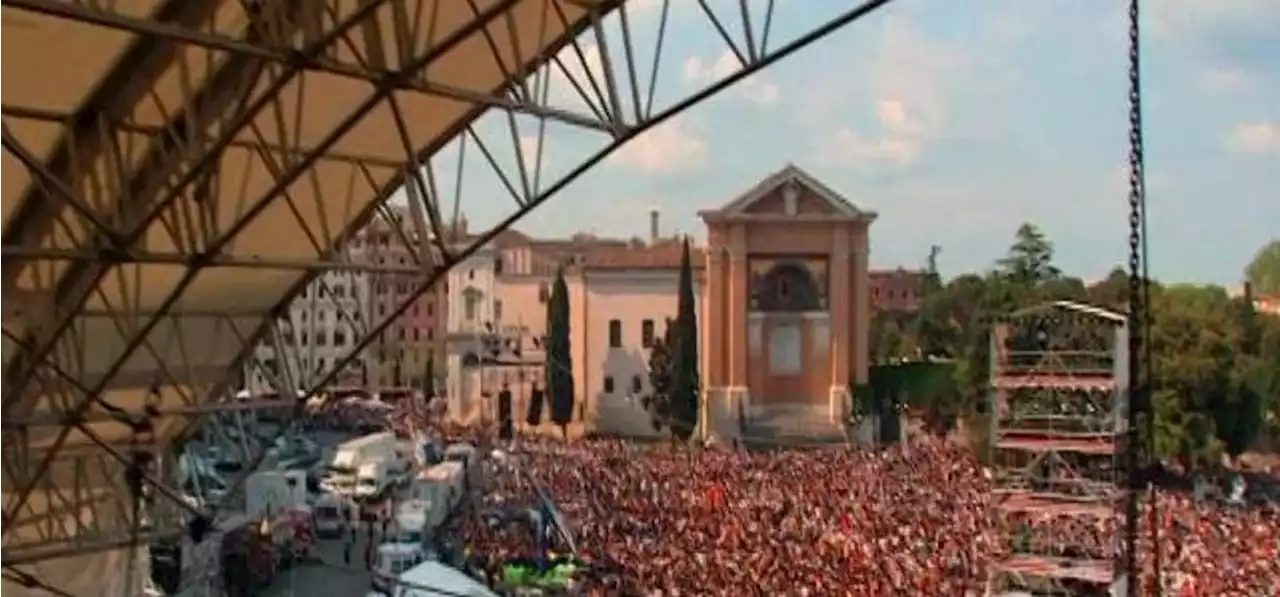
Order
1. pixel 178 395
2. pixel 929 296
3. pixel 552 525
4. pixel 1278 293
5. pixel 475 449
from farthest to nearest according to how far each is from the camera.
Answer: pixel 1278 293 < pixel 929 296 < pixel 475 449 < pixel 552 525 < pixel 178 395

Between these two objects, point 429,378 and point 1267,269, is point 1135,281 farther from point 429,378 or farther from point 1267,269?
point 1267,269

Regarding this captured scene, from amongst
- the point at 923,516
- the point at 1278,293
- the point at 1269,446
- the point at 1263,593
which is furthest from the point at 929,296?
the point at 1263,593

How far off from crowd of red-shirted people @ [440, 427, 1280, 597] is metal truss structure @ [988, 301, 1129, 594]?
1.11ft

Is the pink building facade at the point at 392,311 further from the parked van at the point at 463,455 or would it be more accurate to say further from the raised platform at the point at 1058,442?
the raised platform at the point at 1058,442

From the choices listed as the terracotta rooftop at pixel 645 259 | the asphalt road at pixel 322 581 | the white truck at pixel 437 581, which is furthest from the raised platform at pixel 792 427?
the white truck at pixel 437 581

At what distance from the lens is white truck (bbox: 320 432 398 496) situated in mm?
32062

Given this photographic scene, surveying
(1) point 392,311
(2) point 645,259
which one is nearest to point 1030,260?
(2) point 645,259

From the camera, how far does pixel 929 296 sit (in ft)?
271

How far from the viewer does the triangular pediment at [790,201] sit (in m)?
52.6

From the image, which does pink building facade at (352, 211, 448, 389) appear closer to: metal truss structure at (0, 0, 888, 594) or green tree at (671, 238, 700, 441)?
metal truss structure at (0, 0, 888, 594)

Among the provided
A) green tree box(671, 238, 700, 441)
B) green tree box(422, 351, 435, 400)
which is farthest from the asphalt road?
green tree box(422, 351, 435, 400)

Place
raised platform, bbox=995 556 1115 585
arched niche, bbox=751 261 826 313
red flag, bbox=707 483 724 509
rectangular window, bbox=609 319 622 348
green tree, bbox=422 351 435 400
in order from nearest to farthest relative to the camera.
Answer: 1. raised platform, bbox=995 556 1115 585
2. red flag, bbox=707 483 724 509
3. arched niche, bbox=751 261 826 313
4. rectangular window, bbox=609 319 622 348
5. green tree, bbox=422 351 435 400

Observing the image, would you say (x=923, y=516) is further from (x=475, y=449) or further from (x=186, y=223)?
(x=186, y=223)

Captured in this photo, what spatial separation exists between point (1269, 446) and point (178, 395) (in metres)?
53.5
